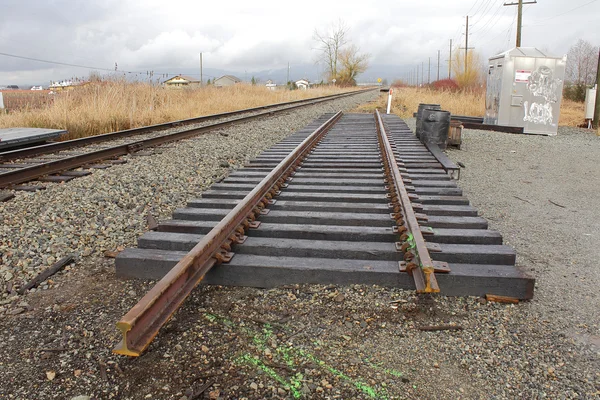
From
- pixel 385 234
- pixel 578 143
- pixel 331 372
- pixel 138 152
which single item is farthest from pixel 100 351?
pixel 578 143

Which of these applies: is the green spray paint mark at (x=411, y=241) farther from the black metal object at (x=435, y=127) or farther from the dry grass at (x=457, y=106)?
the dry grass at (x=457, y=106)

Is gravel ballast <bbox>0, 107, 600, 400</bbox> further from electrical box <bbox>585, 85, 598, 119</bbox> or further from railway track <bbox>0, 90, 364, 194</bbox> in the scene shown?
electrical box <bbox>585, 85, 598, 119</bbox>

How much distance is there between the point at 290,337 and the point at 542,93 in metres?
13.6

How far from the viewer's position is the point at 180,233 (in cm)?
344

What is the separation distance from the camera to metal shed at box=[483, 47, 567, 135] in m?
13.0

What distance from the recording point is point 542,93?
13.3 meters

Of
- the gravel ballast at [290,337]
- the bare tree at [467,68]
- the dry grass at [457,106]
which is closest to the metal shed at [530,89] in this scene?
the dry grass at [457,106]

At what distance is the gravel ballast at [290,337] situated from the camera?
202 cm

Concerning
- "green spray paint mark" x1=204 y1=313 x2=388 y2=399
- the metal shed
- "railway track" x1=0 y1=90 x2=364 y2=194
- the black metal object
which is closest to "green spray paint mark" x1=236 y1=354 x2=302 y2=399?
"green spray paint mark" x1=204 y1=313 x2=388 y2=399

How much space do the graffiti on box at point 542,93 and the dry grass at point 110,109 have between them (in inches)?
421

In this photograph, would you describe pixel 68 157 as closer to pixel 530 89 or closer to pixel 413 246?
pixel 413 246

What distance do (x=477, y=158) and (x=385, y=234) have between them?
6.16 metres

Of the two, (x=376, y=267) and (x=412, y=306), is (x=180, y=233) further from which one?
(x=412, y=306)

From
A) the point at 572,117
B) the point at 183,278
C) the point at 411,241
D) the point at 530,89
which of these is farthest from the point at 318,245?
the point at 572,117
